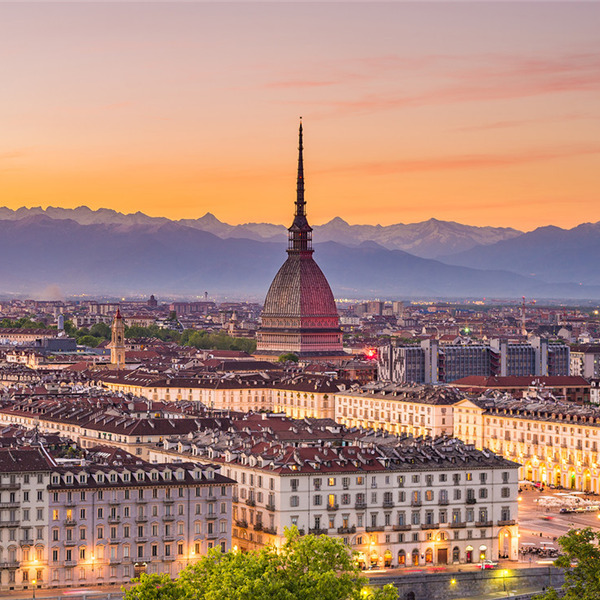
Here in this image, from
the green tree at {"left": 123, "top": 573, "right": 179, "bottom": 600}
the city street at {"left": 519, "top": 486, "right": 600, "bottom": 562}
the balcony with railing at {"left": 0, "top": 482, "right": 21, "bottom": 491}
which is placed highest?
Answer: the balcony with railing at {"left": 0, "top": 482, "right": 21, "bottom": 491}

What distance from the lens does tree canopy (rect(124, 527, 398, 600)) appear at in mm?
57781

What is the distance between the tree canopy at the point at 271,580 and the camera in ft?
190

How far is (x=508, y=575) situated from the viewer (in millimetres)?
76562

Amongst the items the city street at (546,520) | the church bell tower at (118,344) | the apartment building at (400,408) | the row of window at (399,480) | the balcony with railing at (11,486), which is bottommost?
the city street at (546,520)

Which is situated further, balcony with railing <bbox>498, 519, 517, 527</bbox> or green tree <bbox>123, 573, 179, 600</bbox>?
balcony with railing <bbox>498, 519, 517, 527</bbox>

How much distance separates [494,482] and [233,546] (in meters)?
14.3

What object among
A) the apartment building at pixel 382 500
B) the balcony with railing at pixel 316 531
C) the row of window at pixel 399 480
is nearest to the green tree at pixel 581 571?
the apartment building at pixel 382 500

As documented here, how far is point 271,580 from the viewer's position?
58656 mm

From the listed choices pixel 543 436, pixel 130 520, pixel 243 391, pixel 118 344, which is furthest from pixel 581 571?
pixel 118 344

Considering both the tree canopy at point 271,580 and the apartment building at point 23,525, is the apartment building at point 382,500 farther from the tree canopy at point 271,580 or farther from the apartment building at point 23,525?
the tree canopy at point 271,580

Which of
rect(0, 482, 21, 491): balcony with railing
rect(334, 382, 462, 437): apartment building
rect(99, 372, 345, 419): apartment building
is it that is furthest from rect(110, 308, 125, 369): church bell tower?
rect(0, 482, 21, 491): balcony with railing

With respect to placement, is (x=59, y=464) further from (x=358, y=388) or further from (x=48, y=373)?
(x=48, y=373)

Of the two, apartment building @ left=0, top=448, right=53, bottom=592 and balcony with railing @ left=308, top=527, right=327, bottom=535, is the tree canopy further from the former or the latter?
balcony with railing @ left=308, top=527, right=327, bottom=535

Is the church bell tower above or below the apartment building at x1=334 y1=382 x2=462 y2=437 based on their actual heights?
above
